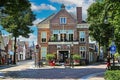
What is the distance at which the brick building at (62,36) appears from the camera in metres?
79.2

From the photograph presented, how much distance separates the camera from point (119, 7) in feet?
74.8

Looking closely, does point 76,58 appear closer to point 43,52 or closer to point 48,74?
point 43,52

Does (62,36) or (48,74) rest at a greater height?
A: (62,36)

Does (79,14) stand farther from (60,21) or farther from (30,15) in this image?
(30,15)

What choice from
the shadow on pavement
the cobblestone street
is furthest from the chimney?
the shadow on pavement

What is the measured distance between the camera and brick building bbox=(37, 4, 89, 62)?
79.2m

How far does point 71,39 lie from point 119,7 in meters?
57.1

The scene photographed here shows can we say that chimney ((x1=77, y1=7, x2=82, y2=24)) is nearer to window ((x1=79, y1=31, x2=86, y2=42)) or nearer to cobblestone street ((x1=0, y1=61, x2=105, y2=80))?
window ((x1=79, y1=31, x2=86, y2=42))

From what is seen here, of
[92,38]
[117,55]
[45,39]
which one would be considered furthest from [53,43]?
[117,55]

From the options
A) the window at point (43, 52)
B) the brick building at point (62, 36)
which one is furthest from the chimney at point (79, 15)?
the window at point (43, 52)

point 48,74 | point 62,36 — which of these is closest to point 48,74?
point 48,74

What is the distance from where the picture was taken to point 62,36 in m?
79.8

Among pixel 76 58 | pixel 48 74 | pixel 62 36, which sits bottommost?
pixel 48 74

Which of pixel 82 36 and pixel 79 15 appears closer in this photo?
pixel 82 36
